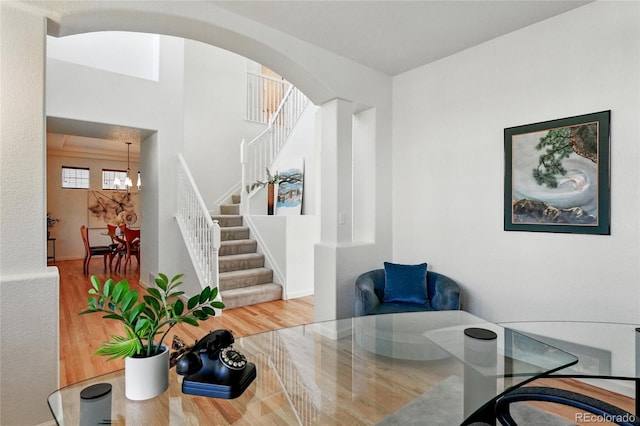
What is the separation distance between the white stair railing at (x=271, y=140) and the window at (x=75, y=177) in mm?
→ 5057

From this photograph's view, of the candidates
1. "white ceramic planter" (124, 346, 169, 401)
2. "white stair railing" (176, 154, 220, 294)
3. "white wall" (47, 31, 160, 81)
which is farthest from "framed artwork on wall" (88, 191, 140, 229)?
"white ceramic planter" (124, 346, 169, 401)

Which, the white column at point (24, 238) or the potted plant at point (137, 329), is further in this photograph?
the white column at point (24, 238)

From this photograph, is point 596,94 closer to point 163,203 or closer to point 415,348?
point 415,348

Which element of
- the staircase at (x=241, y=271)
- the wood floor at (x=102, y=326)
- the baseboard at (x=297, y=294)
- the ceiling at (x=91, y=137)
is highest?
the ceiling at (x=91, y=137)

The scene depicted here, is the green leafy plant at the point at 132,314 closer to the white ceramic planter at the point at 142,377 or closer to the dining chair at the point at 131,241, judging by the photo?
the white ceramic planter at the point at 142,377

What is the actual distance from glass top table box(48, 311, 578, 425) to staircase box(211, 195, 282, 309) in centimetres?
280

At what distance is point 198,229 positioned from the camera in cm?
450

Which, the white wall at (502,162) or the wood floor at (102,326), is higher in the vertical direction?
the white wall at (502,162)

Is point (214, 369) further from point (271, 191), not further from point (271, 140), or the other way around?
point (271, 140)

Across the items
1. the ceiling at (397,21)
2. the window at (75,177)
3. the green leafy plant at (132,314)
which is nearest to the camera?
the green leafy plant at (132,314)

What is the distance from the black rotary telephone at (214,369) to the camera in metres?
1.12

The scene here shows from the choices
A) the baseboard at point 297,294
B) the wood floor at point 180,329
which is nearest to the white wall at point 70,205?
the wood floor at point 180,329

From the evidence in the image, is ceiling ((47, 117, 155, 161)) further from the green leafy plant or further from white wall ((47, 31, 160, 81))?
the green leafy plant

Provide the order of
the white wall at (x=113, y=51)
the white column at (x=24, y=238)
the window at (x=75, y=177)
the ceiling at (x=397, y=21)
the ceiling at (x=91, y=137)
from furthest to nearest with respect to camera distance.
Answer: the window at (x=75, y=177) → the ceiling at (x=91, y=137) → the white wall at (x=113, y=51) → the ceiling at (x=397, y=21) → the white column at (x=24, y=238)
